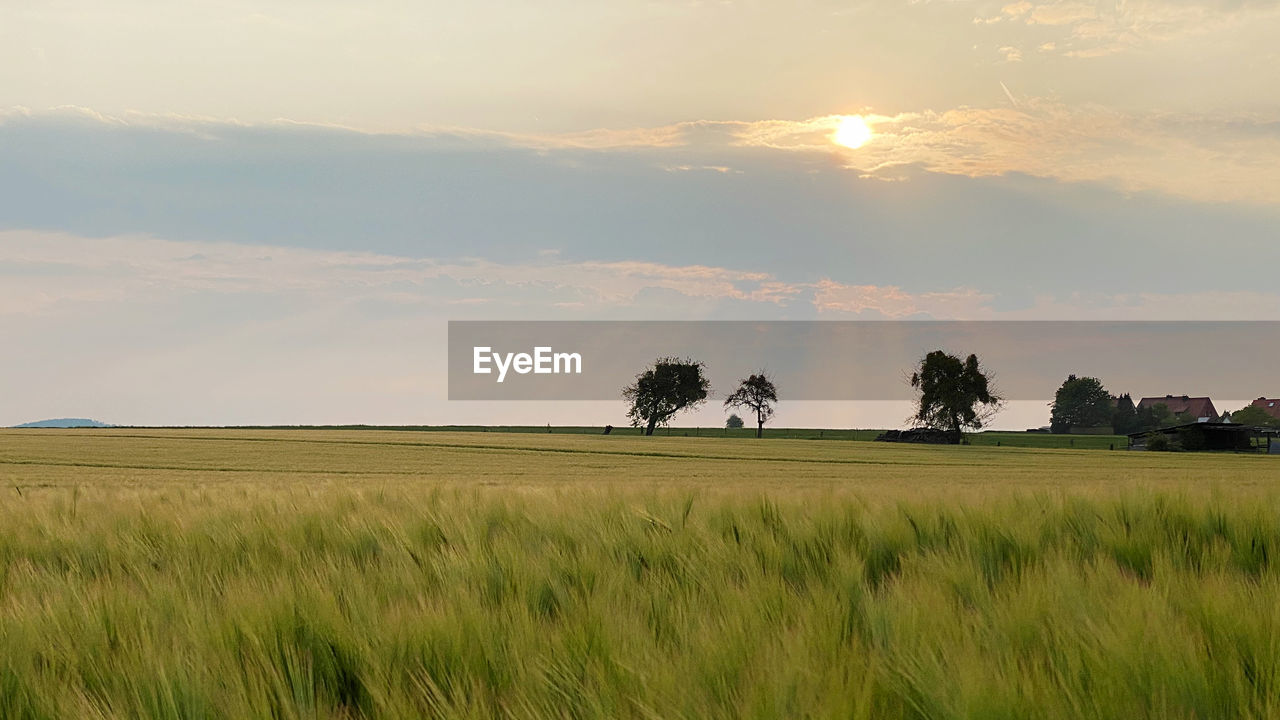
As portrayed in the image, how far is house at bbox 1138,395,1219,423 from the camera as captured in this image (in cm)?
11856

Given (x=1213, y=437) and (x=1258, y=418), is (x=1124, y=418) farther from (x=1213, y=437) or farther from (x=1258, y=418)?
(x=1213, y=437)

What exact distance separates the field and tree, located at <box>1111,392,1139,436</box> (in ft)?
396

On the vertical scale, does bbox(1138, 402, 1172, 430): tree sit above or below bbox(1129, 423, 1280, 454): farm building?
above

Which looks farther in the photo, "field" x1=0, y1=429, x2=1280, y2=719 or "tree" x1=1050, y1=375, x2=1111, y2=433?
"tree" x1=1050, y1=375, x2=1111, y2=433

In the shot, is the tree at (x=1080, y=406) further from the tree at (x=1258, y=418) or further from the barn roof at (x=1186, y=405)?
the tree at (x=1258, y=418)

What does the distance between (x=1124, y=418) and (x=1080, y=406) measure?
6.68 m

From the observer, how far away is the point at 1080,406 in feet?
400

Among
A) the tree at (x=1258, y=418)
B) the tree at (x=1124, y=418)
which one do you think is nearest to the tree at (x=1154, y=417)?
the tree at (x=1124, y=418)

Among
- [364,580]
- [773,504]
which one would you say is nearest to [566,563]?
[364,580]

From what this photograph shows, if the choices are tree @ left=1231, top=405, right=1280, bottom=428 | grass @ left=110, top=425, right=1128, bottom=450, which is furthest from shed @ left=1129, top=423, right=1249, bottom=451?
tree @ left=1231, top=405, right=1280, bottom=428

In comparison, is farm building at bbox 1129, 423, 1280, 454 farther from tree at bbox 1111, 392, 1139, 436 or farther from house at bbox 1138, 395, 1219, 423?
house at bbox 1138, 395, 1219, 423

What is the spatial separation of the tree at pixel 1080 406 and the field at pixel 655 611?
128 metres

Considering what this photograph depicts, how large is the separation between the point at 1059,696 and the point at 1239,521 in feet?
11.9

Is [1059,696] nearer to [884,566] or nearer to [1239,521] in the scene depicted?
[884,566]
